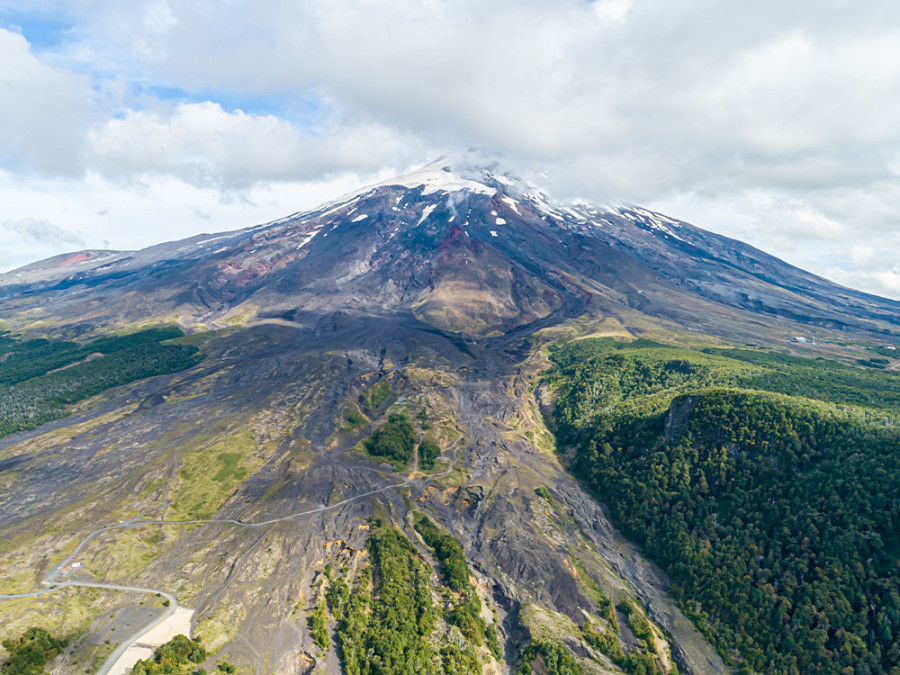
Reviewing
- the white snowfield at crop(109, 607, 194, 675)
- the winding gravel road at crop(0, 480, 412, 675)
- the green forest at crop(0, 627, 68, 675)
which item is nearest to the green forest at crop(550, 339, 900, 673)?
the winding gravel road at crop(0, 480, 412, 675)

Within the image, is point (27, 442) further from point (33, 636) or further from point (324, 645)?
point (324, 645)

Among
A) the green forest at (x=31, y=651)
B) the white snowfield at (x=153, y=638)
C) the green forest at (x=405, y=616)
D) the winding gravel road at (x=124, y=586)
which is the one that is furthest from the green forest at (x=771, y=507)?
the green forest at (x=31, y=651)

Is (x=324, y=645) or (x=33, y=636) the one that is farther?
(x=324, y=645)

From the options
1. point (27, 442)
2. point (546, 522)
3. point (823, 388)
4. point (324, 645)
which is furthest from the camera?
point (823, 388)

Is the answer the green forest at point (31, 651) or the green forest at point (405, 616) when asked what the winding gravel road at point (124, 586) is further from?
the green forest at point (405, 616)

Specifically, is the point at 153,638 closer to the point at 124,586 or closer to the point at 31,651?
the point at 31,651

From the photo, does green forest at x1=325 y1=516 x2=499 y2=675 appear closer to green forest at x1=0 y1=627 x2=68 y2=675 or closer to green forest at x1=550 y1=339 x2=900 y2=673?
green forest at x1=0 y1=627 x2=68 y2=675

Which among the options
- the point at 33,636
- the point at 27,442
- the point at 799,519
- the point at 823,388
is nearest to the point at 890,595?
the point at 799,519
